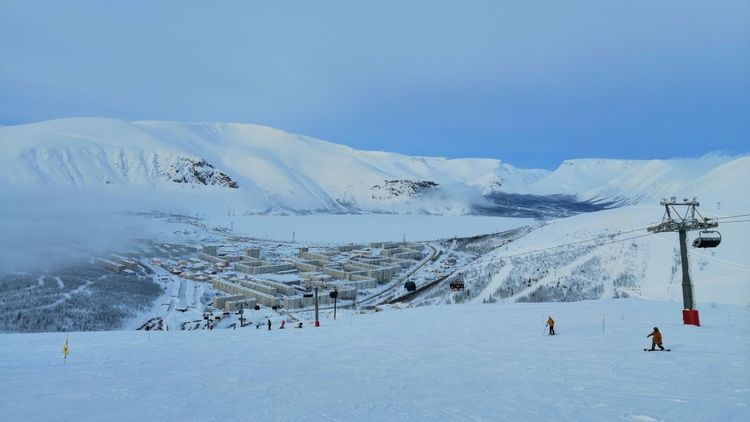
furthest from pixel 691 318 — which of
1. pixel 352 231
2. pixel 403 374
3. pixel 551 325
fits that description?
pixel 352 231

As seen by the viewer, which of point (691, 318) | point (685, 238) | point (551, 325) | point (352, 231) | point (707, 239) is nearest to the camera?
point (551, 325)

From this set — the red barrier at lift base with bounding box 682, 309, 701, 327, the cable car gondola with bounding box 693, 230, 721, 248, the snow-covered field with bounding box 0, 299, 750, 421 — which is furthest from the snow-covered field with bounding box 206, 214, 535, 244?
the red barrier at lift base with bounding box 682, 309, 701, 327

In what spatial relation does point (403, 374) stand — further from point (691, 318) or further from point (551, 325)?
point (691, 318)

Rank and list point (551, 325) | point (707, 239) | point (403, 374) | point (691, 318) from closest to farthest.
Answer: point (403, 374), point (551, 325), point (691, 318), point (707, 239)

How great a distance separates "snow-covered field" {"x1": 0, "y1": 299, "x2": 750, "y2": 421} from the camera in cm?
923

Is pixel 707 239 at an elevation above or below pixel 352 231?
below

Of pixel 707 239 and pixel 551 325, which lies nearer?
pixel 551 325

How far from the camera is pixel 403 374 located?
1245 cm

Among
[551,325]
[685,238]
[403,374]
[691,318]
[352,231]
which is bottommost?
[403,374]

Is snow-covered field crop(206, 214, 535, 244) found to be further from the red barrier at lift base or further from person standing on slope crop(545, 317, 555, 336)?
the red barrier at lift base

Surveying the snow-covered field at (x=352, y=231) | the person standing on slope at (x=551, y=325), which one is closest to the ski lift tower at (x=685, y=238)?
the person standing on slope at (x=551, y=325)

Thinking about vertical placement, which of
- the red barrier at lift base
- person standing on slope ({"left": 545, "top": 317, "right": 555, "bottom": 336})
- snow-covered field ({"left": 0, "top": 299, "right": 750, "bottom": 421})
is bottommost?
snow-covered field ({"left": 0, "top": 299, "right": 750, "bottom": 421})

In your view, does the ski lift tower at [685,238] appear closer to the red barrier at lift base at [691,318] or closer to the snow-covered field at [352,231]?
the red barrier at lift base at [691,318]

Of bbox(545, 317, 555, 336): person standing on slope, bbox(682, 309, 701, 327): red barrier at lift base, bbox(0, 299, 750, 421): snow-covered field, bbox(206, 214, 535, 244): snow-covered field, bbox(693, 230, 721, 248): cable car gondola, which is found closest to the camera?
bbox(0, 299, 750, 421): snow-covered field
